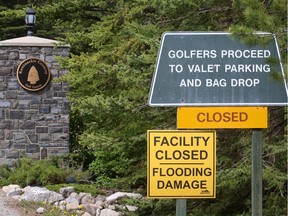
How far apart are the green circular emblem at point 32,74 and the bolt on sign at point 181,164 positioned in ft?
34.1

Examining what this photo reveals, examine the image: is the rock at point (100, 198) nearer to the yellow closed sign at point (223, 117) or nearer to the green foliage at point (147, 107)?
the green foliage at point (147, 107)

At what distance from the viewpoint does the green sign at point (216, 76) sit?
5805 millimetres

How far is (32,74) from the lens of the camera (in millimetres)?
15977

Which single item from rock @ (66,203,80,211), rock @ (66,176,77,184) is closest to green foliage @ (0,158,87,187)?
rock @ (66,176,77,184)

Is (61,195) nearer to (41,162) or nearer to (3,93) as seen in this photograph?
(41,162)

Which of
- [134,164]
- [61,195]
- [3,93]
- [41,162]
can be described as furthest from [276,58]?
[3,93]

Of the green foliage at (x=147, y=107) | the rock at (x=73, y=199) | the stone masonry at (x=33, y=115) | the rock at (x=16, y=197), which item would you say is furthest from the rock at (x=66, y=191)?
the stone masonry at (x=33, y=115)

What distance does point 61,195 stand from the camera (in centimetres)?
1250

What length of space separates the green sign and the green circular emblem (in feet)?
33.4

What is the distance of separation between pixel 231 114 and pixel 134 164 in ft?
17.3

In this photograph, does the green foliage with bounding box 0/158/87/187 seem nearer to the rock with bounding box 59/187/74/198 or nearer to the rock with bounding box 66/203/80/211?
the rock with bounding box 59/187/74/198

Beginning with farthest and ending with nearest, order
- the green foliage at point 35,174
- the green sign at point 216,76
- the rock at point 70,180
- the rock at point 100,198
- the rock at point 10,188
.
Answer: the rock at point 70,180, the green foliage at point 35,174, the rock at point 10,188, the rock at point 100,198, the green sign at point 216,76

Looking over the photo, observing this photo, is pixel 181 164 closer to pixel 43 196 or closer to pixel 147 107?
pixel 147 107

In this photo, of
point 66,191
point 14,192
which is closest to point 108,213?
point 66,191
